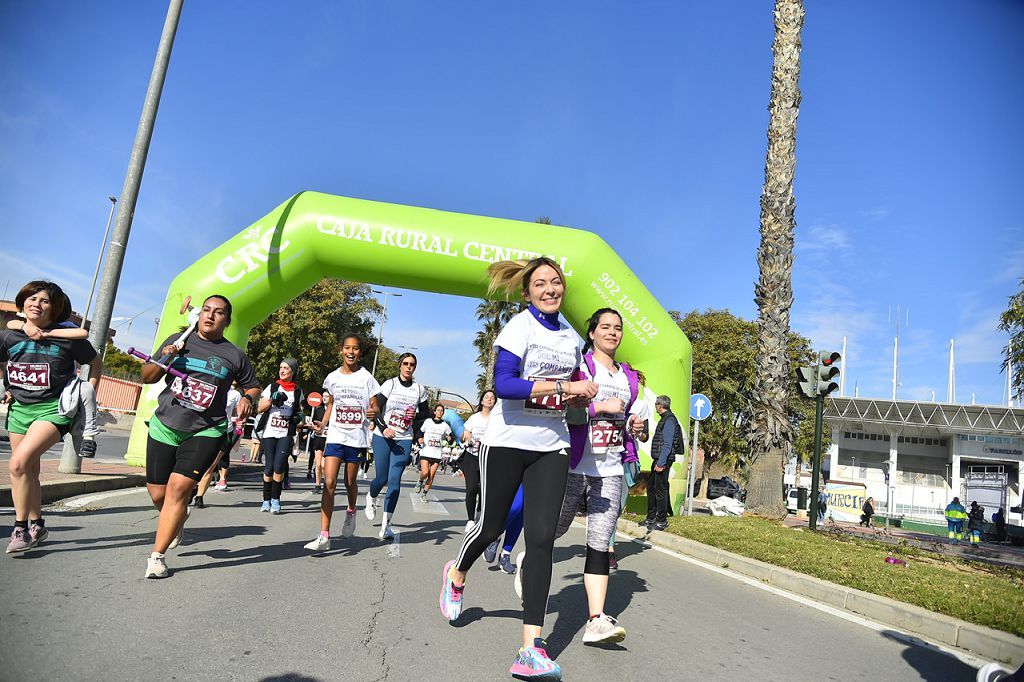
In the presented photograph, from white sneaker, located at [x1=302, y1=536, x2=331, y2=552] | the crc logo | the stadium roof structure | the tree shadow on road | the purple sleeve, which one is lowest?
the tree shadow on road

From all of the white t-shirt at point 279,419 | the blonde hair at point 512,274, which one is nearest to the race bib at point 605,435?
the blonde hair at point 512,274

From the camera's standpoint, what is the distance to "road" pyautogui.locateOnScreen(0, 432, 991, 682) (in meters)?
3.21

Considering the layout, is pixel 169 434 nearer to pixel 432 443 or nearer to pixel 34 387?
pixel 34 387

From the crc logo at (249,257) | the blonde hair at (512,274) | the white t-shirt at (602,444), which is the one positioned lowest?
the white t-shirt at (602,444)

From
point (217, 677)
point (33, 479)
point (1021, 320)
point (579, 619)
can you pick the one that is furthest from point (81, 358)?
point (1021, 320)

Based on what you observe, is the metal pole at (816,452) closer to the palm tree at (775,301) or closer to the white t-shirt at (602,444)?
the palm tree at (775,301)

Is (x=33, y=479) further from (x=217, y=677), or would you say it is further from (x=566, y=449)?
(x=566, y=449)

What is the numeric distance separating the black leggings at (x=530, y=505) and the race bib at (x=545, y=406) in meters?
0.21

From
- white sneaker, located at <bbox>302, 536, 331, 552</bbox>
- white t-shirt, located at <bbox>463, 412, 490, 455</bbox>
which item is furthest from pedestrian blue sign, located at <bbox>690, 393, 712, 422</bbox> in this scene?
white sneaker, located at <bbox>302, 536, 331, 552</bbox>

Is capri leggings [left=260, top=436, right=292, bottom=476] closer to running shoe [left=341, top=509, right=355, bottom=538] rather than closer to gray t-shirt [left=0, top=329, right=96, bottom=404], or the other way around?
running shoe [left=341, top=509, right=355, bottom=538]

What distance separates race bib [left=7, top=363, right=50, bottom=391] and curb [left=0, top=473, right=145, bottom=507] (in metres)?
2.45

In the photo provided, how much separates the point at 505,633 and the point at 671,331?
999 cm

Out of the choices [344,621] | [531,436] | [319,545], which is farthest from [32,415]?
[531,436]

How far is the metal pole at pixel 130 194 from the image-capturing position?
32.3ft
